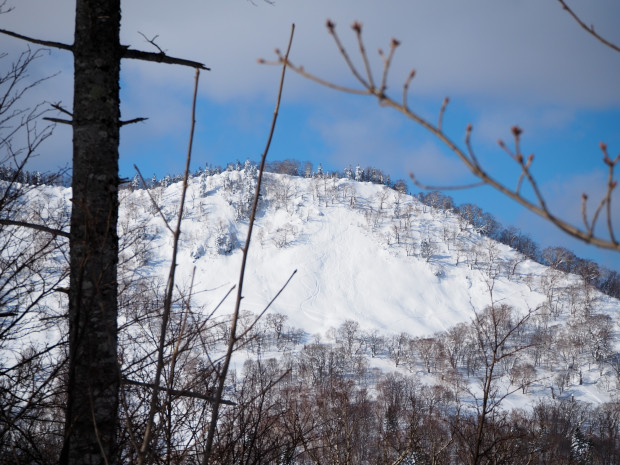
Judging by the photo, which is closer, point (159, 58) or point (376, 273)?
point (159, 58)

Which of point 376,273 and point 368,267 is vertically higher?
point 368,267

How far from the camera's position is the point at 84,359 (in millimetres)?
1744

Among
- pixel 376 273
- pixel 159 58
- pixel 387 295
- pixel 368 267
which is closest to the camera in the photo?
pixel 159 58

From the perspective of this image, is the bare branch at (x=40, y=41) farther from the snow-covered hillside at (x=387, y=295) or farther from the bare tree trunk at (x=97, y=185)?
the snow-covered hillside at (x=387, y=295)

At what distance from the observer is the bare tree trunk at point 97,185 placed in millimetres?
1748

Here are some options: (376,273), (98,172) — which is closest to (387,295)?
(376,273)

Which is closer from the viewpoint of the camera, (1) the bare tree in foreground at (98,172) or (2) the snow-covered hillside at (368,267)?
(1) the bare tree in foreground at (98,172)

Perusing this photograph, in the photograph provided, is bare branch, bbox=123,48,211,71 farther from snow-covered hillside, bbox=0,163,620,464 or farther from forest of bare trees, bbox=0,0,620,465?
snow-covered hillside, bbox=0,163,620,464

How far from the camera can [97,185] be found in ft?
6.25

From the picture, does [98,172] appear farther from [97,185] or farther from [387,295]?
[387,295]

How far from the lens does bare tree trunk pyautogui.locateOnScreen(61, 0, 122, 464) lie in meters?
1.75

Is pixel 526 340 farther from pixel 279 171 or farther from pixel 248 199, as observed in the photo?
pixel 279 171

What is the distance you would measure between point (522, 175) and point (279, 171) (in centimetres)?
13068

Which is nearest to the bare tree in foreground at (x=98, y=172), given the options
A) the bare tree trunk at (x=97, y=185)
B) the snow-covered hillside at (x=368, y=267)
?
the bare tree trunk at (x=97, y=185)
